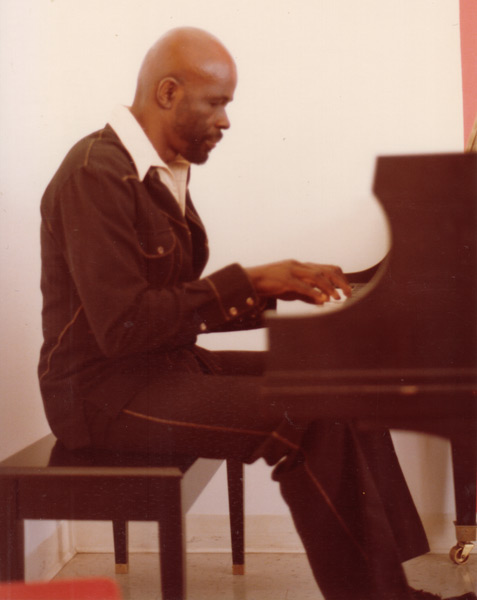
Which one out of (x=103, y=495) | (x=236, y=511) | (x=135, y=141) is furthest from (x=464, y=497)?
(x=135, y=141)

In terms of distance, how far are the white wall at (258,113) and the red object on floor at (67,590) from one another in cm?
67

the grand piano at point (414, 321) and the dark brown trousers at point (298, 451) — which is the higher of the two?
the grand piano at point (414, 321)

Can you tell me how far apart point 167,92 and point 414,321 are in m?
0.66

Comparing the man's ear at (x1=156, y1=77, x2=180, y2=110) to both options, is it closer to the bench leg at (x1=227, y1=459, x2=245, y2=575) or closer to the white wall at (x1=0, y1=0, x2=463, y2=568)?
the white wall at (x1=0, y1=0, x2=463, y2=568)

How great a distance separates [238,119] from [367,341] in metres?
0.95

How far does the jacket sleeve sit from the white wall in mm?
494

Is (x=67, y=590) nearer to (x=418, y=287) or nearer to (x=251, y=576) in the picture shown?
(x=418, y=287)

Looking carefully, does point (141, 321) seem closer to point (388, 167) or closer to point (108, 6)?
point (388, 167)

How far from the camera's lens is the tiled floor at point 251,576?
1.73m

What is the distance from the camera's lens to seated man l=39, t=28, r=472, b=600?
3.82 feet

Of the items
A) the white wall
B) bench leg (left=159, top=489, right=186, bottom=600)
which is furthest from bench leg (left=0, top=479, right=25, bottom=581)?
the white wall

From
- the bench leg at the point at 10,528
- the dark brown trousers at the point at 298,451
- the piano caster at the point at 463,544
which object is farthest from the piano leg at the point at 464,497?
the bench leg at the point at 10,528

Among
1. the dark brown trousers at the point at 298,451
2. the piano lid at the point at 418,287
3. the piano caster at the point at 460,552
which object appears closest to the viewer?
the piano lid at the point at 418,287

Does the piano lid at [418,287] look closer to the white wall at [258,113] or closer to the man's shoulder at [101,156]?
the man's shoulder at [101,156]
